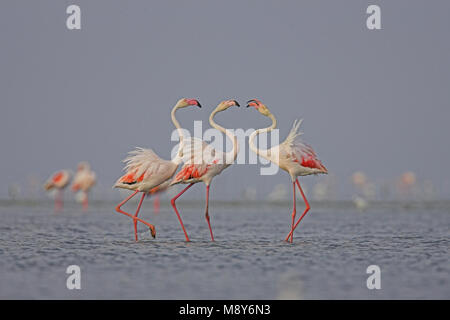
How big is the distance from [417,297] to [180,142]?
5603mm

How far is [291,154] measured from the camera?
1048 centimetres

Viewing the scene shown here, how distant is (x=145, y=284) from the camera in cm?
667

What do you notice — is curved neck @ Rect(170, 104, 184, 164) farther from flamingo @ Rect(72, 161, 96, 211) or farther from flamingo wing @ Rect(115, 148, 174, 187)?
flamingo @ Rect(72, 161, 96, 211)

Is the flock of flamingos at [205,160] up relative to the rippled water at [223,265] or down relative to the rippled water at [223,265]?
up

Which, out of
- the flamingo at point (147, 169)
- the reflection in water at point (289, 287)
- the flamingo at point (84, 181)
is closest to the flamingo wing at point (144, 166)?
the flamingo at point (147, 169)

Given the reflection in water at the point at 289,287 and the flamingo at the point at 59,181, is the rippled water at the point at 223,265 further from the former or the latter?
the flamingo at the point at 59,181

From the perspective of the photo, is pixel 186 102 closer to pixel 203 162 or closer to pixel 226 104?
pixel 226 104

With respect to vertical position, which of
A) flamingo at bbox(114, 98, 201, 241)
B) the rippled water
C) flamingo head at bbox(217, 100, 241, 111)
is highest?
flamingo head at bbox(217, 100, 241, 111)

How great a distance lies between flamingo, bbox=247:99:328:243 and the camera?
10508 mm

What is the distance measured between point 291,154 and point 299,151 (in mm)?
187

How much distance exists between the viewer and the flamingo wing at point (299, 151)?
1050 centimetres

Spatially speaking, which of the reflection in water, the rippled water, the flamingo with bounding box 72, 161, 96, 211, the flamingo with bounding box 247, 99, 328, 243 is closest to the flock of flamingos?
the flamingo with bounding box 247, 99, 328, 243
